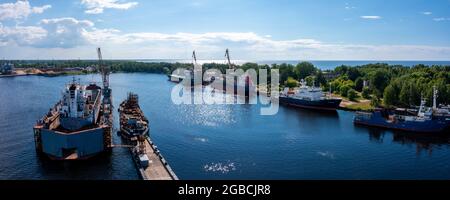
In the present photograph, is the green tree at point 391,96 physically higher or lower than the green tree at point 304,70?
lower

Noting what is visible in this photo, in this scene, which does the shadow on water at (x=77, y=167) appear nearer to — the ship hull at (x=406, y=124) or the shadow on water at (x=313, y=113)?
the ship hull at (x=406, y=124)

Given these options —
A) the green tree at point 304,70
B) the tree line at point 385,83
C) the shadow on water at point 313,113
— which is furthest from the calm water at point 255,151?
the green tree at point 304,70

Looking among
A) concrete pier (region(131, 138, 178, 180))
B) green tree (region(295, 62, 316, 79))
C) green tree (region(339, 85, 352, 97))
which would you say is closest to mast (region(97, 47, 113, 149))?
concrete pier (region(131, 138, 178, 180))

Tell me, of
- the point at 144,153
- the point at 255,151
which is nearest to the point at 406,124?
the point at 255,151

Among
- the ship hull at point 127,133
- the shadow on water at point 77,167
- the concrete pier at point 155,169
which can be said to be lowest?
the shadow on water at point 77,167

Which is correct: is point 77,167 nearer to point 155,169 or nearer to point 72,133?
point 72,133
